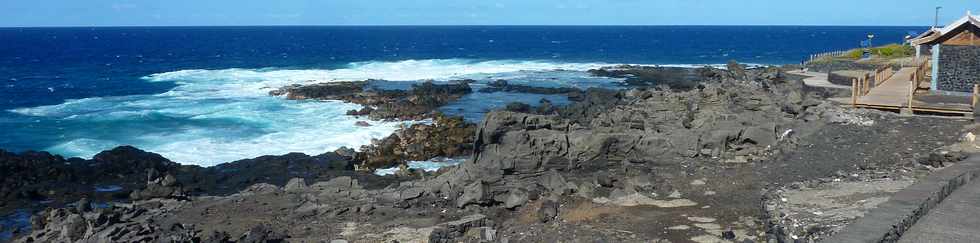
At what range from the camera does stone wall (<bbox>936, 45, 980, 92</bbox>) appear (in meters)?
23.8

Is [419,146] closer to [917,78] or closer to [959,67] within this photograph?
[917,78]

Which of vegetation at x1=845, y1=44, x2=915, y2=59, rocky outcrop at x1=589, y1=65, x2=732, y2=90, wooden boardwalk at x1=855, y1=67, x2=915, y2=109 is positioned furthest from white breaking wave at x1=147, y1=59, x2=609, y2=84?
wooden boardwalk at x1=855, y1=67, x2=915, y2=109

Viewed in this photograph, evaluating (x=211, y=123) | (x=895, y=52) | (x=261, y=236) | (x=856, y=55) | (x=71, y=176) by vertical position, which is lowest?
(x=211, y=123)

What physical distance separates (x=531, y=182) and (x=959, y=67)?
14477mm

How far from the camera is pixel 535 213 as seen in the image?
15.6 m

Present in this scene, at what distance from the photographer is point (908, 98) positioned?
22953 mm

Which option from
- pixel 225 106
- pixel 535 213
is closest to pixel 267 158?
pixel 535 213

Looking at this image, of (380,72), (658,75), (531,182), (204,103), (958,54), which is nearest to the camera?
(531,182)

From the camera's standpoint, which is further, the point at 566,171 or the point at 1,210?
the point at 1,210

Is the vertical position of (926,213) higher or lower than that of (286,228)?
higher

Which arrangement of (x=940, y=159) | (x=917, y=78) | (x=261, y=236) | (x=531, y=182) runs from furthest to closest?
(x=917, y=78)
(x=531, y=182)
(x=940, y=159)
(x=261, y=236)

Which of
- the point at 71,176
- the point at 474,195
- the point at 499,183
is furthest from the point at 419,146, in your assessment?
the point at 474,195

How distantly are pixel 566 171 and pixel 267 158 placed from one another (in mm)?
11053

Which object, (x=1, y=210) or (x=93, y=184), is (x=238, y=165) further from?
(x=1, y=210)
